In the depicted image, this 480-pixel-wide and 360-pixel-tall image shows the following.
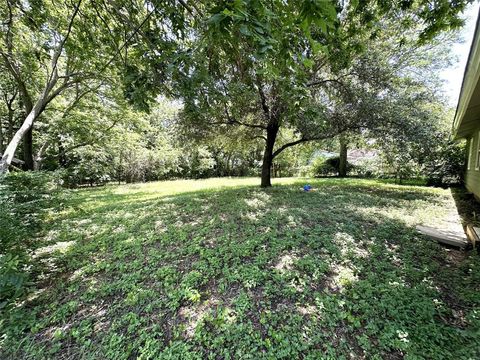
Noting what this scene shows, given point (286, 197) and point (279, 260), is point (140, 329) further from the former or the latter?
point (286, 197)

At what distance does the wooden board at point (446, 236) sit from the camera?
10.7 ft

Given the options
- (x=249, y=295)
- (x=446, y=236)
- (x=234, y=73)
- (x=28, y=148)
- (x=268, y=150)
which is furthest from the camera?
(x=268, y=150)

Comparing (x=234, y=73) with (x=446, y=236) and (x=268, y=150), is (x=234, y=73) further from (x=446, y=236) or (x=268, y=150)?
(x=446, y=236)

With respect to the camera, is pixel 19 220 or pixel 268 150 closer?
pixel 19 220

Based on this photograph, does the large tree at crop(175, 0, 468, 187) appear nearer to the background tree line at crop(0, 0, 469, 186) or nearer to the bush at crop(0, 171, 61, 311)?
the background tree line at crop(0, 0, 469, 186)

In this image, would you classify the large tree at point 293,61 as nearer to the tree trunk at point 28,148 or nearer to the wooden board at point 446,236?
the wooden board at point 446,236

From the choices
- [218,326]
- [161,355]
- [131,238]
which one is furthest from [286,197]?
[161,355]

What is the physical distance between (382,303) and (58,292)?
3598 mm

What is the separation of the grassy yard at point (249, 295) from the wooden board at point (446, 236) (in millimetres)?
153

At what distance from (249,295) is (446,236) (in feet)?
11.1

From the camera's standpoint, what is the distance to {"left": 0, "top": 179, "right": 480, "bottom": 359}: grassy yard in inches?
73.4

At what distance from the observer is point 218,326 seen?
2033mm

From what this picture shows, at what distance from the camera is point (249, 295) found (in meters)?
2.37

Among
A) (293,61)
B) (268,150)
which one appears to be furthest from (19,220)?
(268,150)
